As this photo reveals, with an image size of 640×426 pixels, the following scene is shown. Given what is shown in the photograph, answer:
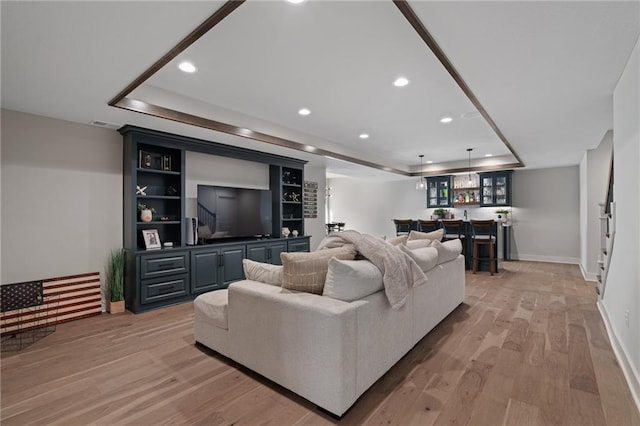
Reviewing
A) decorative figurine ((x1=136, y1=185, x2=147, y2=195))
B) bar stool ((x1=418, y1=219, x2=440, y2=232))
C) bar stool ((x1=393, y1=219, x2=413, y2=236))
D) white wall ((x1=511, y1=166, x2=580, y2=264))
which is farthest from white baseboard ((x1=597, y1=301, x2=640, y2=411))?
decorative figurine ((x1=136, y1=185, x2=147, y2=195))

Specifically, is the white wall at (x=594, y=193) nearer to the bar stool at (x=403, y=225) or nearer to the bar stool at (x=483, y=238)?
the bar stool at (x=483, y=238)

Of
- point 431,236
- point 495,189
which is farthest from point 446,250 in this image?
point 495,189

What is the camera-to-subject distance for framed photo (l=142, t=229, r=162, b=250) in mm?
4004

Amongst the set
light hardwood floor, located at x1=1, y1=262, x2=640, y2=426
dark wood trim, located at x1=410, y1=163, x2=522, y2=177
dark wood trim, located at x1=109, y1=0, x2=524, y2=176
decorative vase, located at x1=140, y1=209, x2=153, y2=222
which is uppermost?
dark wood trim, located at x1=109, y1=0, x2=524, y2=176

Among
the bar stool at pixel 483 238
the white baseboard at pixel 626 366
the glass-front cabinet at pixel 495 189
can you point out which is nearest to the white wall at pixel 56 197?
the white baseboard at pixel 626 366

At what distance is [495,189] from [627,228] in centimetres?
573

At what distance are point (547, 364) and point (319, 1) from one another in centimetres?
319

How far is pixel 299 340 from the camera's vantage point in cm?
196

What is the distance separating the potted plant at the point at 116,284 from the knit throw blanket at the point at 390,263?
2.80 metres

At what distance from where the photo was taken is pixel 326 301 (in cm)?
197

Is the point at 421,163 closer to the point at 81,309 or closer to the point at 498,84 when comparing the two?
the point at 498,84

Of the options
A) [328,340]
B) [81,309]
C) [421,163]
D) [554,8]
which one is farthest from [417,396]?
[421,163]

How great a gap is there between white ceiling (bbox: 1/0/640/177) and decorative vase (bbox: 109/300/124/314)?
7.20ft

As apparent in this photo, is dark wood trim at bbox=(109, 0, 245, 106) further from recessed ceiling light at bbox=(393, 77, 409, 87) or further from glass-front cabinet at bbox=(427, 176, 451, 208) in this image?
glass-front cabinet at bbox=(427, 176, 451, 208)
